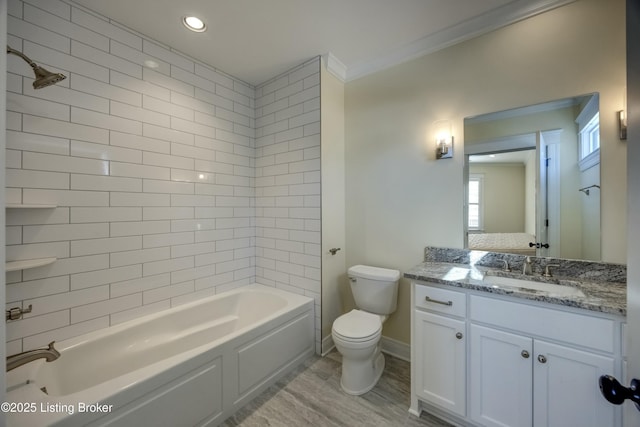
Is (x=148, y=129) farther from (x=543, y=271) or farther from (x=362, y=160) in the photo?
(x=543, y=271)

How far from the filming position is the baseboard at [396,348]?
2.15 metres

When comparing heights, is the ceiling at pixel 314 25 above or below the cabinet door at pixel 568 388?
above

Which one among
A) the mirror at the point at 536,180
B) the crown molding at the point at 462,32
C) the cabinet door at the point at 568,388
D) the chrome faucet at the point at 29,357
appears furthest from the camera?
the crown molding at the point at 462,32

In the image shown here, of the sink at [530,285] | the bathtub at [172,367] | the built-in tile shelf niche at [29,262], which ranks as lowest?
the bathtub at [172,367]

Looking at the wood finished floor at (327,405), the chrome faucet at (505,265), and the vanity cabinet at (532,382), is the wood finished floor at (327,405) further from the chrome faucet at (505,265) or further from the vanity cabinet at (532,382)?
the chrome faucet at (505,265)

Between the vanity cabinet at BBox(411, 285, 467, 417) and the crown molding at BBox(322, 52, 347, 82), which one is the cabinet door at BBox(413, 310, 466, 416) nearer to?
the vanity cabinet at BBox(411, 285, 467, 417)

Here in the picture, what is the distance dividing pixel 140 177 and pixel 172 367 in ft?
4.43

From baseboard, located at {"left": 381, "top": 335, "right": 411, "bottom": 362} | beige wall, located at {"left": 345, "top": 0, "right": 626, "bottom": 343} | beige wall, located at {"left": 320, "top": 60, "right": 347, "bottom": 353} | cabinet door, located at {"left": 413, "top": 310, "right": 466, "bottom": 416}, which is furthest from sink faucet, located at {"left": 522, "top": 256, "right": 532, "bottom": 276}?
beige wall, located at {"left": 320, "top": 60, "right": 347, "bottom": 353}

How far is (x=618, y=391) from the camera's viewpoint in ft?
1.75

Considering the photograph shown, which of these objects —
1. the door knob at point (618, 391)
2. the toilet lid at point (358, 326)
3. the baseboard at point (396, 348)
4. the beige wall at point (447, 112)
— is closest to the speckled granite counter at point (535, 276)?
the beige wall at point (447, 112)

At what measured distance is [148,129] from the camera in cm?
189

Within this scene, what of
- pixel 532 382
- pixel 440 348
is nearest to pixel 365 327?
pixel 440 348

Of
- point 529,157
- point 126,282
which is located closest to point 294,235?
point 126,282

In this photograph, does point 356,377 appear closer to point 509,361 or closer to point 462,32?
point 509,361
